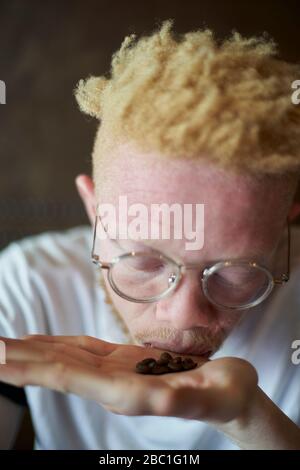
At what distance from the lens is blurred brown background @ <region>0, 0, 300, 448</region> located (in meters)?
0.63

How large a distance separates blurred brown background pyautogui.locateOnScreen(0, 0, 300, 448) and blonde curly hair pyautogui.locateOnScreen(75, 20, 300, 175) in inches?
1.2

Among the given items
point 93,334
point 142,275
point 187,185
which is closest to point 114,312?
point 93,334

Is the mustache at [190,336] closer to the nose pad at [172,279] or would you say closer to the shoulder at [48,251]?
the nose pad at [172,279]

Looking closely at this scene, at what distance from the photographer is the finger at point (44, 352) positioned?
0.46 meters

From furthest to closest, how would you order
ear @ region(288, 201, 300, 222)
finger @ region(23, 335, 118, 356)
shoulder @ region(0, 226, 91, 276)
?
shoulder @ region(0, 226, 91, 276), ear @ region(288, 201, 300, 222), finger @ region(23, 335, 118, 356)

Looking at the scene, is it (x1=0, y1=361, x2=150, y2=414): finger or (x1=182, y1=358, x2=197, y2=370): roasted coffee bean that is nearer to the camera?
(x1=0, y1=361, x2=150, y2=414): finger

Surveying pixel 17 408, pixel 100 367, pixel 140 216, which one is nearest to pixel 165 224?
pixel 140 216

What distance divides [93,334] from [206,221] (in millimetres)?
253

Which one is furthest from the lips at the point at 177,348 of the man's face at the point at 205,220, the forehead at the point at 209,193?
the forehead at the point at 209,193

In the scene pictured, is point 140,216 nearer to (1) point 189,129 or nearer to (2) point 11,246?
(1) point 189,129

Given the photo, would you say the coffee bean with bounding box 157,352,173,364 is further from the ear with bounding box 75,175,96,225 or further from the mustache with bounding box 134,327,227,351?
the ear with bounding box 75,175,96,225

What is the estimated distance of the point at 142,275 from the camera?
615mm

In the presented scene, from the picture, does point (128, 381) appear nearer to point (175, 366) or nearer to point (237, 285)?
point (175, 366)

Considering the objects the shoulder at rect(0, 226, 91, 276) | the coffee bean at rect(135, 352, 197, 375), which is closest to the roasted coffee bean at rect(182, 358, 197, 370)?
the coffee bean at rect(135, 352, 197, 375)
